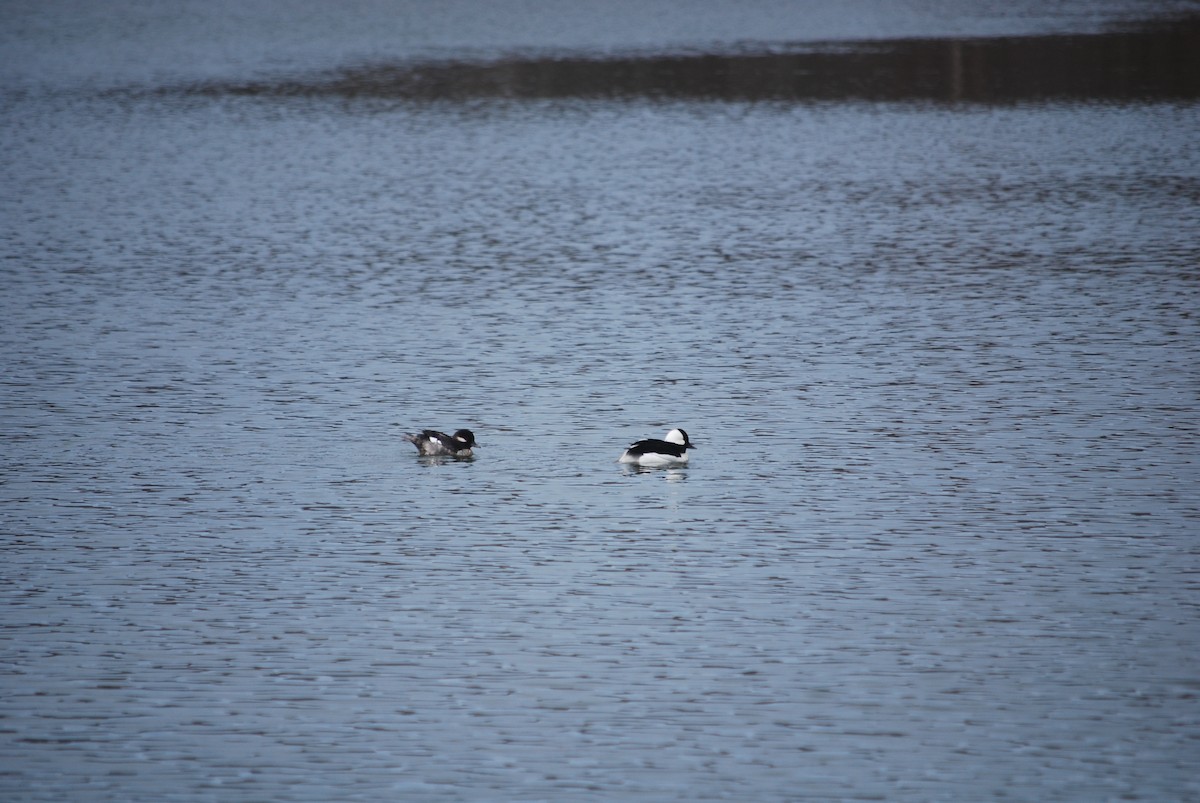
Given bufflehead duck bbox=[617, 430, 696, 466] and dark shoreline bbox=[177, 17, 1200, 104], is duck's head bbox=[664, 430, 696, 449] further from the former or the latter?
dark shoreline bbox=[177, 17, 1200, 104]

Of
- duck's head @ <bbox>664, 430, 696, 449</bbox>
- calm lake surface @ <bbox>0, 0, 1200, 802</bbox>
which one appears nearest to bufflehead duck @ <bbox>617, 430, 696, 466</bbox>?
duck's head @ <bbox>664, 430, 696, 449</bbox>

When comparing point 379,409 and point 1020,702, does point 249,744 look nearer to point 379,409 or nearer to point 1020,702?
point 1020,702

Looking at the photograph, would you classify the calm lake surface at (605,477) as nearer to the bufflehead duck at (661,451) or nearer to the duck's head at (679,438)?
the bufflehead duck at (661,451)

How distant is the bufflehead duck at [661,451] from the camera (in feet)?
70.0

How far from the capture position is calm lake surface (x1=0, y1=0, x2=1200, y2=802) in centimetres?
1426

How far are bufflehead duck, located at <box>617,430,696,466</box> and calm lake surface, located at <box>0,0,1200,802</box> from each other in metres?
0.23

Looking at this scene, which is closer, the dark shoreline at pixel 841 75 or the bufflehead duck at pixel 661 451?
the bufflehead duck at pixel 661 451

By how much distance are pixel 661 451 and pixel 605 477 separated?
0.76 m

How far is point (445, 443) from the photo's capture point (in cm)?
2216

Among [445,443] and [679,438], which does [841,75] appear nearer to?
[679,438]

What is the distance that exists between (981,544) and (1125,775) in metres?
5.70

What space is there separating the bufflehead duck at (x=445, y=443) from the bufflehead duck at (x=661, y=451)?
1902 mm

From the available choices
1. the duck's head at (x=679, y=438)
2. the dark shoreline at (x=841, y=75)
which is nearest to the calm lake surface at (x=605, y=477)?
the duck's head at (x=679, y=438)

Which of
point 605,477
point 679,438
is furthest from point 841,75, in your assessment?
point 605,477
